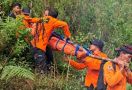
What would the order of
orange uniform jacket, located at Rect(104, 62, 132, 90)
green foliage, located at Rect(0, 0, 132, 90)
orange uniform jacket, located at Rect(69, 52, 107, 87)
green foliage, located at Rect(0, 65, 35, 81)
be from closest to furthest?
orange uniform jacket, located at Rect(104, 62, 132, 90) → orange uniform jacket, located at Rect(69, 52, 107, 87) → green foliage, located at Rect(0, 65, 35, 81) → green foliage, located at Rect(0, 0, 132, 90)

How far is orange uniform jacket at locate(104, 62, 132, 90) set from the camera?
7055 millimetres

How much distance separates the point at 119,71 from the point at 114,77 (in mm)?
138

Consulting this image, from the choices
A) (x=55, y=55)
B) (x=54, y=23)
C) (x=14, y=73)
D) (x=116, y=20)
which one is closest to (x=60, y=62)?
(x=55, y=55)

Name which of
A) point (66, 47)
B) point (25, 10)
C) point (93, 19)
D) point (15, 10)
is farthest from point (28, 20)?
point (93, 19)

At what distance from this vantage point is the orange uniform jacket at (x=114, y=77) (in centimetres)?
705

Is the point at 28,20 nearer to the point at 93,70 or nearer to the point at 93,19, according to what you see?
the point at 93,70

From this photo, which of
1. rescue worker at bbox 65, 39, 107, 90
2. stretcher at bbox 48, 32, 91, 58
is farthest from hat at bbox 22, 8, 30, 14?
rescue worker at bbox 65, 39, 107, 90

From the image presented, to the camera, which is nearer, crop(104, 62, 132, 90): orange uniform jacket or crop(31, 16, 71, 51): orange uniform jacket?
crop(104, 62, 132, 90): orange uniform jacket

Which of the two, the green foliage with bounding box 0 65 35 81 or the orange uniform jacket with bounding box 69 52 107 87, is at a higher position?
the orange uniform jacket with bounding box 69 52 107 87

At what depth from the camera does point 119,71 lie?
709 centimetres

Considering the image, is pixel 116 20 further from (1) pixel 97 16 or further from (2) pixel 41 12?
(2) pixel 41 12

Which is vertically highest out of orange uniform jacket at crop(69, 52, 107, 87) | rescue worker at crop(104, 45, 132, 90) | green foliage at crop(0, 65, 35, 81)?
rescue worker at crop(104, 45, 132, 90)

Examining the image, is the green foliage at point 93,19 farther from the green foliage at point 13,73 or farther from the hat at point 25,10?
the green foliage at point 13,73

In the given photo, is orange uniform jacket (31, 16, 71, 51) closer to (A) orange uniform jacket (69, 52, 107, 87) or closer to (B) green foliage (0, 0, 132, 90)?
(B) green foliage (0, 0, 132, 90)
